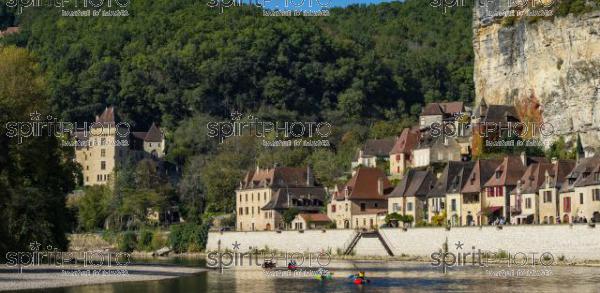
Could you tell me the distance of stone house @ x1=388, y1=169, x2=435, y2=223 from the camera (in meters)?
95.8

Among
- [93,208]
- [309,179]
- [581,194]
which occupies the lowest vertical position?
[581,194]

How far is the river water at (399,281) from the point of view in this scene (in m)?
58.7

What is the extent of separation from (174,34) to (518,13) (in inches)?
3623

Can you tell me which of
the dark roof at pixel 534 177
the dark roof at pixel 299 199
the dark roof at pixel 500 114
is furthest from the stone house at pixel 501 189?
the dark roof at pixel 299 199

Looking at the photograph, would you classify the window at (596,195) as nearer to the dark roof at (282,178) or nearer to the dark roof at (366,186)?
the dark roof at (366,186)

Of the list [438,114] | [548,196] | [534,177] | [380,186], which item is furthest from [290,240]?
[438,114]

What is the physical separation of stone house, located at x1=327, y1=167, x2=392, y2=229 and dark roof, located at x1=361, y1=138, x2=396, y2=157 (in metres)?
20.1

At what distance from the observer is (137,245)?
373ft

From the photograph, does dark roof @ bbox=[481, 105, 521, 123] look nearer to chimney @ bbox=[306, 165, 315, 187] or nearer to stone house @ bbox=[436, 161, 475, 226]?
stone house @ bbox=[436, 161, 475, 226]

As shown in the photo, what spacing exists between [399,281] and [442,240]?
731 inches

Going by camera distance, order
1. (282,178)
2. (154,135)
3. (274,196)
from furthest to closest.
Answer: (154,135) < (282,178) < (274,196)

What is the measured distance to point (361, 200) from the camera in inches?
4031

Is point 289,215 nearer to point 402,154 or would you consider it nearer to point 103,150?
point 402,154

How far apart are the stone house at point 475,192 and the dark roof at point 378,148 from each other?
3213 cm
